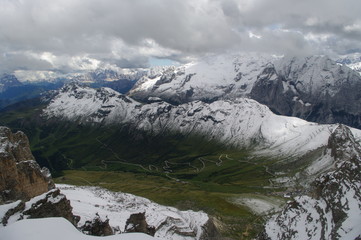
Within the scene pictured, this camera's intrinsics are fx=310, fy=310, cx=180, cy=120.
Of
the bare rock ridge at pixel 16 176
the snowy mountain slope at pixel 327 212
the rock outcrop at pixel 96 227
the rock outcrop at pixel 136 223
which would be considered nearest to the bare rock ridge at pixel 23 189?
the bare rock ridge at pixel 16 176

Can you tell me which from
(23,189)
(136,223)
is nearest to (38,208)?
(136,223)

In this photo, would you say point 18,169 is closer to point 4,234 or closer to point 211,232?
point 4,234

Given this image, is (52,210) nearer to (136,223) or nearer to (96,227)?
(96,227)

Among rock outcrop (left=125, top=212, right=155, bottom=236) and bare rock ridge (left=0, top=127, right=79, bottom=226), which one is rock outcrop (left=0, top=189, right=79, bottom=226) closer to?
bare rock ridge (left=0, top=127, right=79, bottom=226)

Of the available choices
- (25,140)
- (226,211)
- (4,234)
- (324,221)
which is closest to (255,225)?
(226,211)

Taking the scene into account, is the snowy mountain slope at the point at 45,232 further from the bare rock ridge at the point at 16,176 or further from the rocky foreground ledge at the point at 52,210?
the bare rock ridge at the point at 16,176
